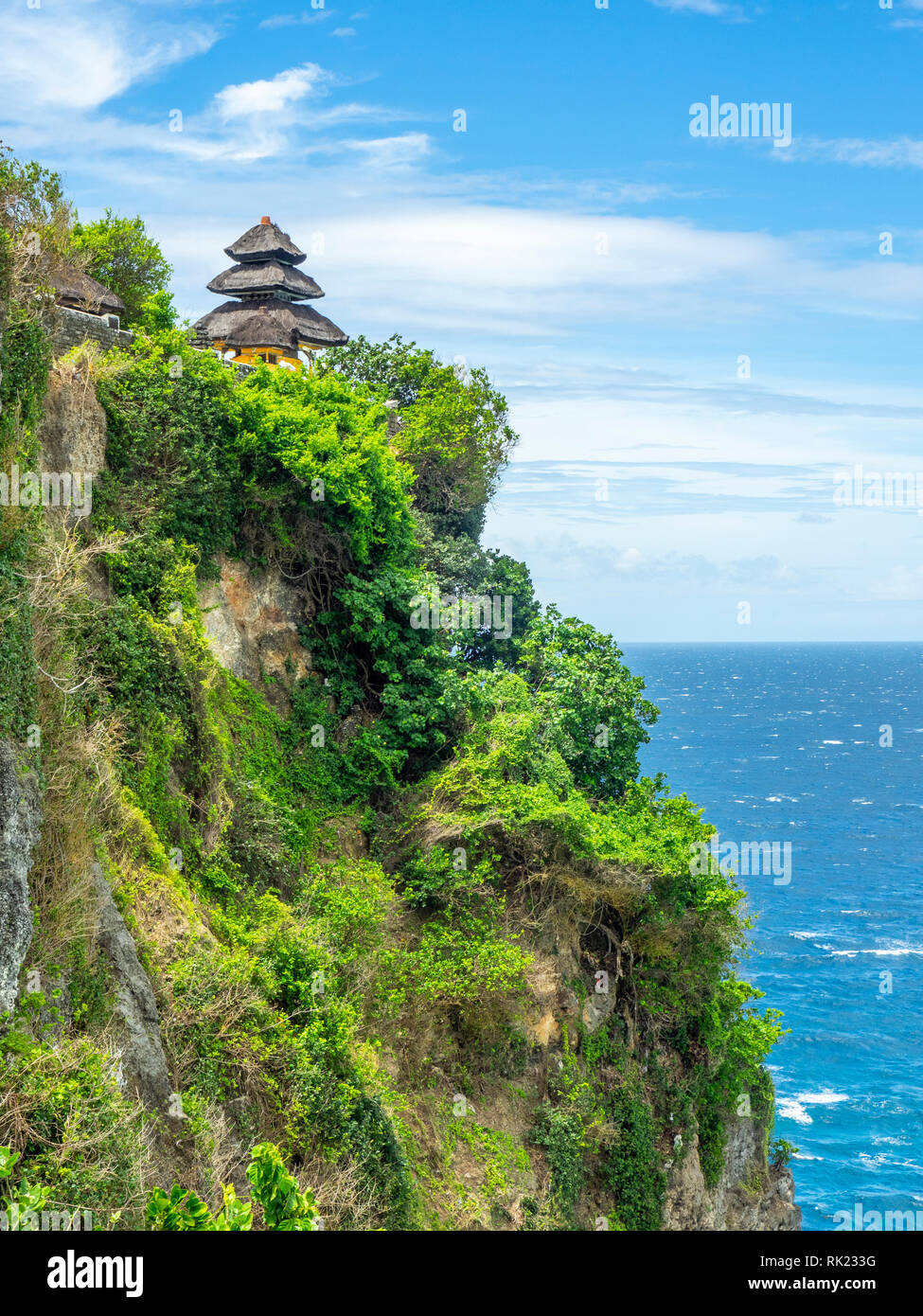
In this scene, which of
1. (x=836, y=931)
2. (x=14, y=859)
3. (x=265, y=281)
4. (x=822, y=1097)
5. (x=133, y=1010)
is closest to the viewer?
(x=14, y=859)

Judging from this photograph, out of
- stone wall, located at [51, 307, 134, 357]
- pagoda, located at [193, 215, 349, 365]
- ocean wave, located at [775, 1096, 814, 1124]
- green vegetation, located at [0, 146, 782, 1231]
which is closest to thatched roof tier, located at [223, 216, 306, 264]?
pagoda, located at [193, 215, 349, 365]

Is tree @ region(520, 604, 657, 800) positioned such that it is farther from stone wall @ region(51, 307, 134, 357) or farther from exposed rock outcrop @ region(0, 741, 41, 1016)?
exposed rock outcrop @ region(0, 741, 41, 1016)

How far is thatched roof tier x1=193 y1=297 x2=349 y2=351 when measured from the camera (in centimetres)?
3762

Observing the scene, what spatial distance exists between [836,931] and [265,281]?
5111cm

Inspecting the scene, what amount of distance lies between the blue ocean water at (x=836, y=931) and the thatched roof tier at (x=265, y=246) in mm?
41530

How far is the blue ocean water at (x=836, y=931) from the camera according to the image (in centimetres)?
4488

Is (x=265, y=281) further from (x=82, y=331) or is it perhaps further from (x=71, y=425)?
(x=71, y=425)

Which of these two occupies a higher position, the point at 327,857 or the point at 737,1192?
the point at 327,857

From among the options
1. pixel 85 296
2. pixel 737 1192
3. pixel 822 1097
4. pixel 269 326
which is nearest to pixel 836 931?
pixel 822 1097

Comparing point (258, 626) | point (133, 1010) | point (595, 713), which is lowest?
point (133, 1010)

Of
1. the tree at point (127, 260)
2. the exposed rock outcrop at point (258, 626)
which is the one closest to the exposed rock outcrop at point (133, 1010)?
the exposed rock outcrop at point (258, 626)

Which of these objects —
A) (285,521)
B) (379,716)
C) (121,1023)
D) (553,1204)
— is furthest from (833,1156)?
(121,1023)

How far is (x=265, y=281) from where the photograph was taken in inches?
1526

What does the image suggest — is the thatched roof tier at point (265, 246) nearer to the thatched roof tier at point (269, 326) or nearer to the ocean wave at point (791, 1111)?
the thatched roof tier at point (269, 326)
